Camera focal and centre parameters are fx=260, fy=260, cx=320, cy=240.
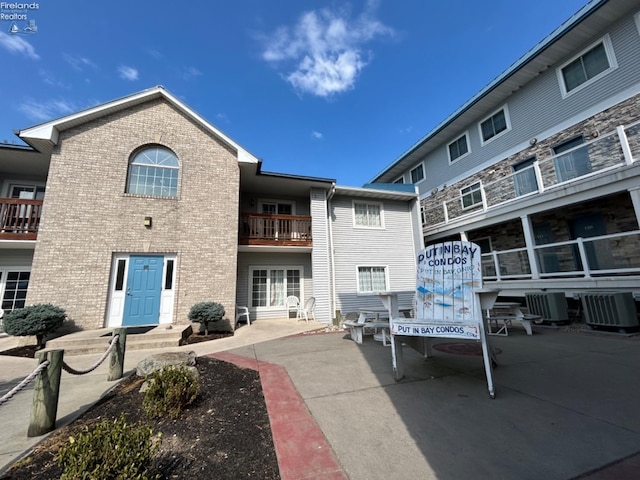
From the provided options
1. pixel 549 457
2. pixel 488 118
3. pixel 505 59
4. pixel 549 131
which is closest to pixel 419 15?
pixel 505 59

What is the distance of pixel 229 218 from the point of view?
9.16 meters

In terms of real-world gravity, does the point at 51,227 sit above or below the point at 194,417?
above

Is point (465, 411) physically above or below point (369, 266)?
below

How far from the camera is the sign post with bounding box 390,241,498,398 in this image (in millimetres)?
3061

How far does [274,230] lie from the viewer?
10344mm

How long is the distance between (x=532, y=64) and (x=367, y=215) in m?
8.27

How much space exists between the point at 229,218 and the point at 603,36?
45.0 feet

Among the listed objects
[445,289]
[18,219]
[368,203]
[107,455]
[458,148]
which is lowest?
[107,455]

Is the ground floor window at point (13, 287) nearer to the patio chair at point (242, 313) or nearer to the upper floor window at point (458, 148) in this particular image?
the patio chair at point (242, 313)

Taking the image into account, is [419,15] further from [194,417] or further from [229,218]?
[194,417]

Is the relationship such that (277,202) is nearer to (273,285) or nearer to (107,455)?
(273,285)

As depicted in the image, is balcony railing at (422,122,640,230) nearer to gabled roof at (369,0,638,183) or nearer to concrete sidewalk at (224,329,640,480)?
gabled roof at (369,0,638,183)

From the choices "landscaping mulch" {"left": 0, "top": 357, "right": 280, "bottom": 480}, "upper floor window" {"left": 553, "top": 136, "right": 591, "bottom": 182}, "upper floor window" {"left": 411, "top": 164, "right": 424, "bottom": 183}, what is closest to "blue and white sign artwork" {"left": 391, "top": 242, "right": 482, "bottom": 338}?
"landscaping mulch" {"left": 0, "top": 357, "right": 280, "bottom": 480}

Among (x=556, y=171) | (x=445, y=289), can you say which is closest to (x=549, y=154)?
(x=556, y=171)
